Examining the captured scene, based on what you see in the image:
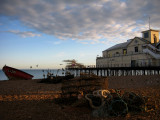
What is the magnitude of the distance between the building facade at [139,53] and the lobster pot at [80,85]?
28271mm

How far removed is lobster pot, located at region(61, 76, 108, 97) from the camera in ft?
30.7

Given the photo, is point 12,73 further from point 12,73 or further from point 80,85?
point 80,85

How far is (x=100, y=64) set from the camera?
53.1m

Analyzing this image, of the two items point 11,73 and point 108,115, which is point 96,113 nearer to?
point 108,115

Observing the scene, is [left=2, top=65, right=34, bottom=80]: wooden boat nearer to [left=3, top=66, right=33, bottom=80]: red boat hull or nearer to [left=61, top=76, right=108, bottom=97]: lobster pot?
[left=3, top=66, right=33, bottom=80]: red boat hull

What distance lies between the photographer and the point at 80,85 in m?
9.41

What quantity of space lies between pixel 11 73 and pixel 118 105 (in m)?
26.7

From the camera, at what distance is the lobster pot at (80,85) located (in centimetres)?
936

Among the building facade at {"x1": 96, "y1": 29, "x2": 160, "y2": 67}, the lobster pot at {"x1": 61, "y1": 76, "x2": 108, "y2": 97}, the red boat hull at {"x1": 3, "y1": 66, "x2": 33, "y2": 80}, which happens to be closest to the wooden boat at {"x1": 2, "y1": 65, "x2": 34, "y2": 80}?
the red boat hull at {"x1": 3, "y1": 66, "x2": 33, "y2": 80}

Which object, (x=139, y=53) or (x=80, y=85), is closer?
(x=80, y=85)

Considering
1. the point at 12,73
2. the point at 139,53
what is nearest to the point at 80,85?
Answer: the point at 12,73

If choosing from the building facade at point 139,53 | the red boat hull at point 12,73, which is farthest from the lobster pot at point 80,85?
the building facade at point 139,53

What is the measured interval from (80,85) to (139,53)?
32.3m

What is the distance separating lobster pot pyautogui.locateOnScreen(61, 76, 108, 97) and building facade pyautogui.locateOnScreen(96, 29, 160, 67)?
28271 mm
